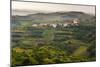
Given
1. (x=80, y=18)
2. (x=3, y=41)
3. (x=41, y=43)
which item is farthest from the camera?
(x=80, y=18)

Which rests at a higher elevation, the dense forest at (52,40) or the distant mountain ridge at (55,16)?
the distant mountain ridge at (55,16)

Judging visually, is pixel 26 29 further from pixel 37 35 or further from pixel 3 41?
pixel 3 41

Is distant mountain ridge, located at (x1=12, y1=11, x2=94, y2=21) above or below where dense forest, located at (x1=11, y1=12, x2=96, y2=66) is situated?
above

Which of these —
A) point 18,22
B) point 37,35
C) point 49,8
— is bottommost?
point 37,35

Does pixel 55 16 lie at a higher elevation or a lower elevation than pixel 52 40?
higher

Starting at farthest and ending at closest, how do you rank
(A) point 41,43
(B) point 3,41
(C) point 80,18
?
(C) point 80,18 → (A) point 41,43 → (B) point 3,41

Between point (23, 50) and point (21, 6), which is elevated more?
point (21, 6)
